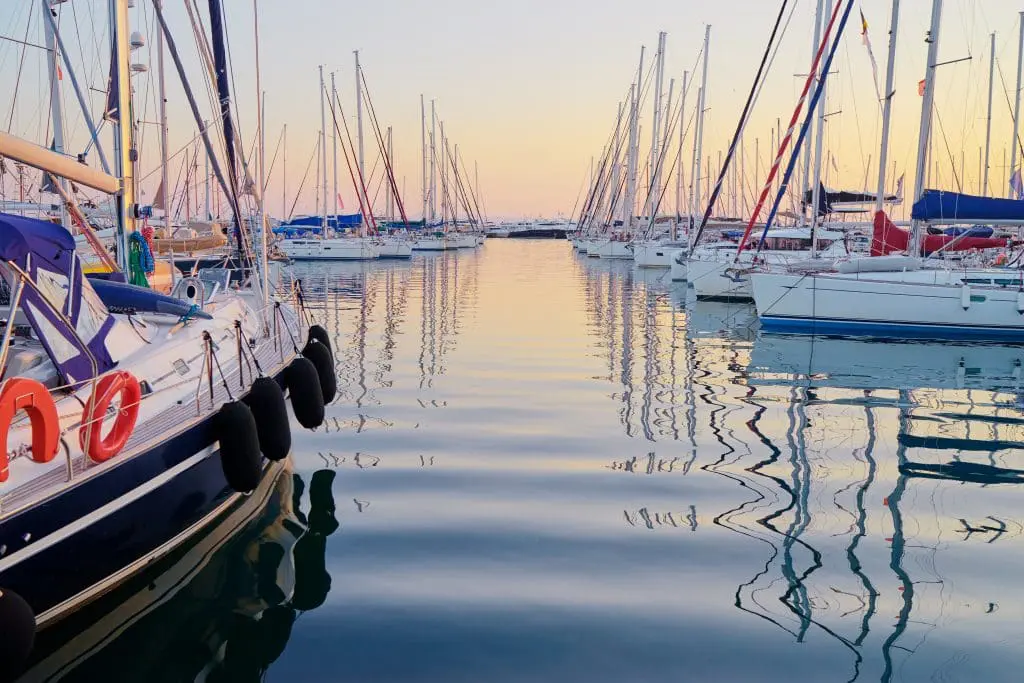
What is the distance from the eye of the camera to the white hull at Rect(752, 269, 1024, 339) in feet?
58.1

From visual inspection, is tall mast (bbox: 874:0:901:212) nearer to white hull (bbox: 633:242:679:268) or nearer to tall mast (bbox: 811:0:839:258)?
tall mast (bbox: 811:0:839:258)

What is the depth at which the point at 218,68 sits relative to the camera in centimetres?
1173

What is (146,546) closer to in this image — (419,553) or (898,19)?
(419,553)

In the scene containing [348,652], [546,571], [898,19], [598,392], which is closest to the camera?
[348,652]

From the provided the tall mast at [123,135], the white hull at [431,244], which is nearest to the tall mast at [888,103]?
the tall mast at [123,135]

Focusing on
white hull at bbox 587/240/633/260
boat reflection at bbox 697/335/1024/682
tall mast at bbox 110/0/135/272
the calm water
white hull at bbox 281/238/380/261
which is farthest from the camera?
white hull at bbox 587/240/633/260

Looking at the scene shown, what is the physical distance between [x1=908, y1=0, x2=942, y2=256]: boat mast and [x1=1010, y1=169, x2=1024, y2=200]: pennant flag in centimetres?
1985

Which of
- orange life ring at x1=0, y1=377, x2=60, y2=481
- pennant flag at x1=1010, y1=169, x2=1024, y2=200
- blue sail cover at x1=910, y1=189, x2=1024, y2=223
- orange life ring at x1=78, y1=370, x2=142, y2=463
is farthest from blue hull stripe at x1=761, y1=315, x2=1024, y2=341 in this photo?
pennant flag at x1=1010, y1=169, x2=1024, y2=200

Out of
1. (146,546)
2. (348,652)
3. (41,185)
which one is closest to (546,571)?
(348,652)

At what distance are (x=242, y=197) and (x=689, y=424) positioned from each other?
6257 millimetres

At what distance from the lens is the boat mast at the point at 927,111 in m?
19.4

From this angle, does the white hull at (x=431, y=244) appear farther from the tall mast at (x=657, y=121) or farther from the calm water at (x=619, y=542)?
the calm water at (x=619, y=542)

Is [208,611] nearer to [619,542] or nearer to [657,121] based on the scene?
[619,542]

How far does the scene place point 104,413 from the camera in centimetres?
502
